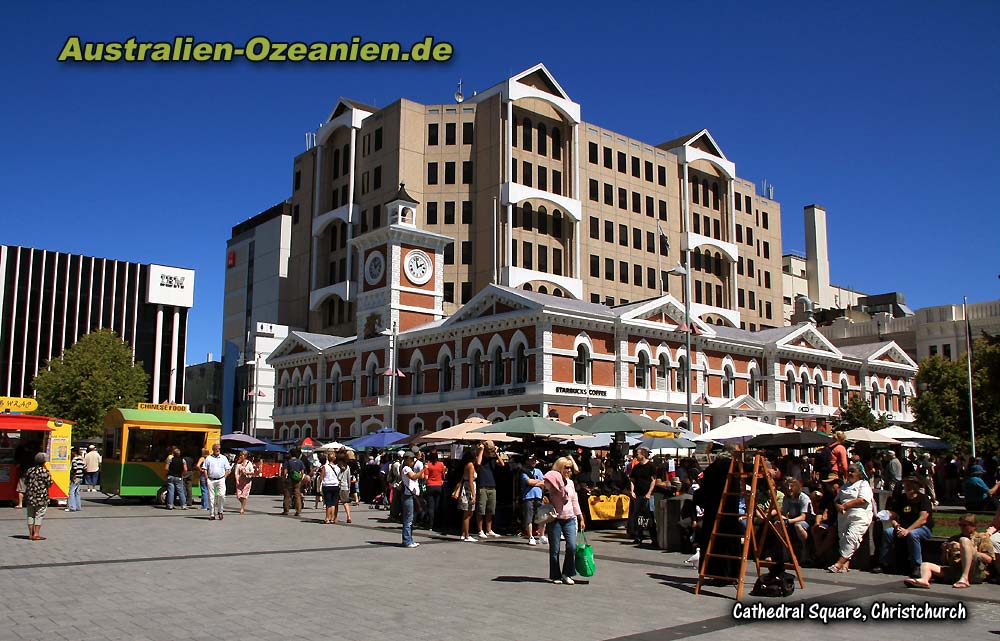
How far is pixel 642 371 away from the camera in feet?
156

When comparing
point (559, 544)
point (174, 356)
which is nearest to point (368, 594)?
point (559, 544)

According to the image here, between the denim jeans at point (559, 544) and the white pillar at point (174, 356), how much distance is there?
88060 mm

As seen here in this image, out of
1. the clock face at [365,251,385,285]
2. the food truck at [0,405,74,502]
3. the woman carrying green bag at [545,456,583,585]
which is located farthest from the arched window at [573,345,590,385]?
the woman carrying green bag at [545,456,583,585]

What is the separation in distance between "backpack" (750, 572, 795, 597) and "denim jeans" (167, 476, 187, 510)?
63.5 feet

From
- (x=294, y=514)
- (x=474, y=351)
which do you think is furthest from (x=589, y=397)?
(x=294, y=514)

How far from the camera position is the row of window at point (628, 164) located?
71.4 m

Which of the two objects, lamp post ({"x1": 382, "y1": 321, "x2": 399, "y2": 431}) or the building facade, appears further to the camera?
lamp post ({"x1": 382, "y1": 321, "x2": 399, "y2": 431})

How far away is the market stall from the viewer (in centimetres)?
2461

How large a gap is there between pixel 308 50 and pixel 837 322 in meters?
71.9

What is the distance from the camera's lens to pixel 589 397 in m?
44.7

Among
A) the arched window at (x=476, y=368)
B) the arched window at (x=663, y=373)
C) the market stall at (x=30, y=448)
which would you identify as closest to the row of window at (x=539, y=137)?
the arched window at (x=476, y=368)

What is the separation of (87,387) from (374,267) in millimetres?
19976

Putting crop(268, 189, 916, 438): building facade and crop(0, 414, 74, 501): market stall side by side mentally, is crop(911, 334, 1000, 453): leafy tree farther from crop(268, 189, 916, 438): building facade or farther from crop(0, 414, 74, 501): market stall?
A: crop(0, 414, 74, 501): market stall

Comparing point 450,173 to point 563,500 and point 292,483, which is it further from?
point 563,500
